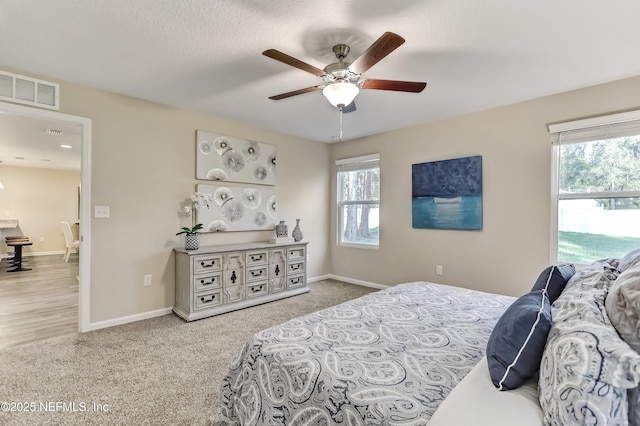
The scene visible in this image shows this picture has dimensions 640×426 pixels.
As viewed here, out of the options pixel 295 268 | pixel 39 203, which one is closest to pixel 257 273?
pixel 295 268

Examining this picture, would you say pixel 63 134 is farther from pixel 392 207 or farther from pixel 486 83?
pixel 486 83

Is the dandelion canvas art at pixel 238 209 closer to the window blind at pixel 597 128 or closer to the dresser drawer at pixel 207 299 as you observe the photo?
the dresser drawer at pixel 207 299

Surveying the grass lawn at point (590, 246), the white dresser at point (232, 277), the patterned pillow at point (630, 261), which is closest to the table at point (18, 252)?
the white dresser at point (232, 277)

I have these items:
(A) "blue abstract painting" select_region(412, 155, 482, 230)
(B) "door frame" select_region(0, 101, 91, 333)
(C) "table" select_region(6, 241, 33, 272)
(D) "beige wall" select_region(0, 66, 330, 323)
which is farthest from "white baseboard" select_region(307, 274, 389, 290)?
(C) "table" select_region(6, 241, 33, 272)

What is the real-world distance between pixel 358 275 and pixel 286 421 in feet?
12.5

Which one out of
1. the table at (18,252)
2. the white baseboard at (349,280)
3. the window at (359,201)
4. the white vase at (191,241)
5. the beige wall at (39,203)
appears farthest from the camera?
the beige wall at (39,203)

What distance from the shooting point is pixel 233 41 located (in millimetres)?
2154

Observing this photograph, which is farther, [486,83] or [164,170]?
[164,170]

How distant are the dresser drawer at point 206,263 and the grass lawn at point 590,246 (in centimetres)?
369

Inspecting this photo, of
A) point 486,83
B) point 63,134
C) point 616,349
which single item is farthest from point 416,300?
point 63,134

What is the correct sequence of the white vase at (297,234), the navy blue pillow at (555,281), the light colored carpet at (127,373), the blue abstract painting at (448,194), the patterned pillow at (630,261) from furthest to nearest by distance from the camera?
Answer: the white vase at (297,234)
the blue abstract painting at (448,194)
the light colored carpet at (127,373)
the navy blue pillow at (555,281)
the patterned pillow at (630,261)

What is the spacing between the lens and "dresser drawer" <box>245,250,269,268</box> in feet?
12.3

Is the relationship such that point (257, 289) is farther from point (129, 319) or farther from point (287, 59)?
point (287, 59)

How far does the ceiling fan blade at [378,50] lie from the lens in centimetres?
161
